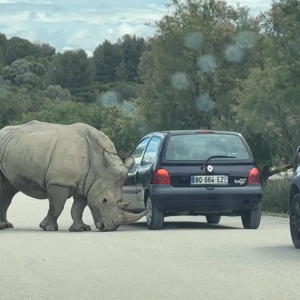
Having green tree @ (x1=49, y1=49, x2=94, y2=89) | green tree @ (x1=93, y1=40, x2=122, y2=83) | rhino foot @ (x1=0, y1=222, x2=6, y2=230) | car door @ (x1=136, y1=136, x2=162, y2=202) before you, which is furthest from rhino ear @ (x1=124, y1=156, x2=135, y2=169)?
green tree @ (x1=93, y1=40, x2=122, y2=83)

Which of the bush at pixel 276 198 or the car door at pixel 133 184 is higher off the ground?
the car door at pixel 133 184

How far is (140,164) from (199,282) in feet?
24.0

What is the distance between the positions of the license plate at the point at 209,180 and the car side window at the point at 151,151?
2.83ft

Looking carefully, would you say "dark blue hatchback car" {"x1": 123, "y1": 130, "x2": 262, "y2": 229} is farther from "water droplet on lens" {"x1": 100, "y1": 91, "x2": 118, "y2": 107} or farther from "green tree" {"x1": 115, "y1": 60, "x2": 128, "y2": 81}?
"green tree" {"x1": 115, "y1": 60, "x2": 128, "y2": 81}

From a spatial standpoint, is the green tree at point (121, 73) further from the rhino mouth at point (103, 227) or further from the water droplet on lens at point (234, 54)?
the rhino mouth at point (103, 227)

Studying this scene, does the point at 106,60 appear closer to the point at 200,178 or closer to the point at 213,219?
the point at 213,219

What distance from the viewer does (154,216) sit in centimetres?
1523

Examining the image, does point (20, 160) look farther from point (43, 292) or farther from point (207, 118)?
point (207, 118)

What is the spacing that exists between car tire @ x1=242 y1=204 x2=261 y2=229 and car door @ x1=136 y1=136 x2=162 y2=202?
175cm

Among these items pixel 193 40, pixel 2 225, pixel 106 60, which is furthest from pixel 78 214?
pixel 106 60

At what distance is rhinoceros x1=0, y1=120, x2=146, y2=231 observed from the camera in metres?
15.8

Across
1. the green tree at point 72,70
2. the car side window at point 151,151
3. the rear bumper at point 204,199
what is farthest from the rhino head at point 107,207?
the green tree at point 72,70

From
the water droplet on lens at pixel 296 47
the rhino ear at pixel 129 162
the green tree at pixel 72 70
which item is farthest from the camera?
the green tree at pixel 72 70

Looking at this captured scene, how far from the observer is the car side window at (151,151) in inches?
623
